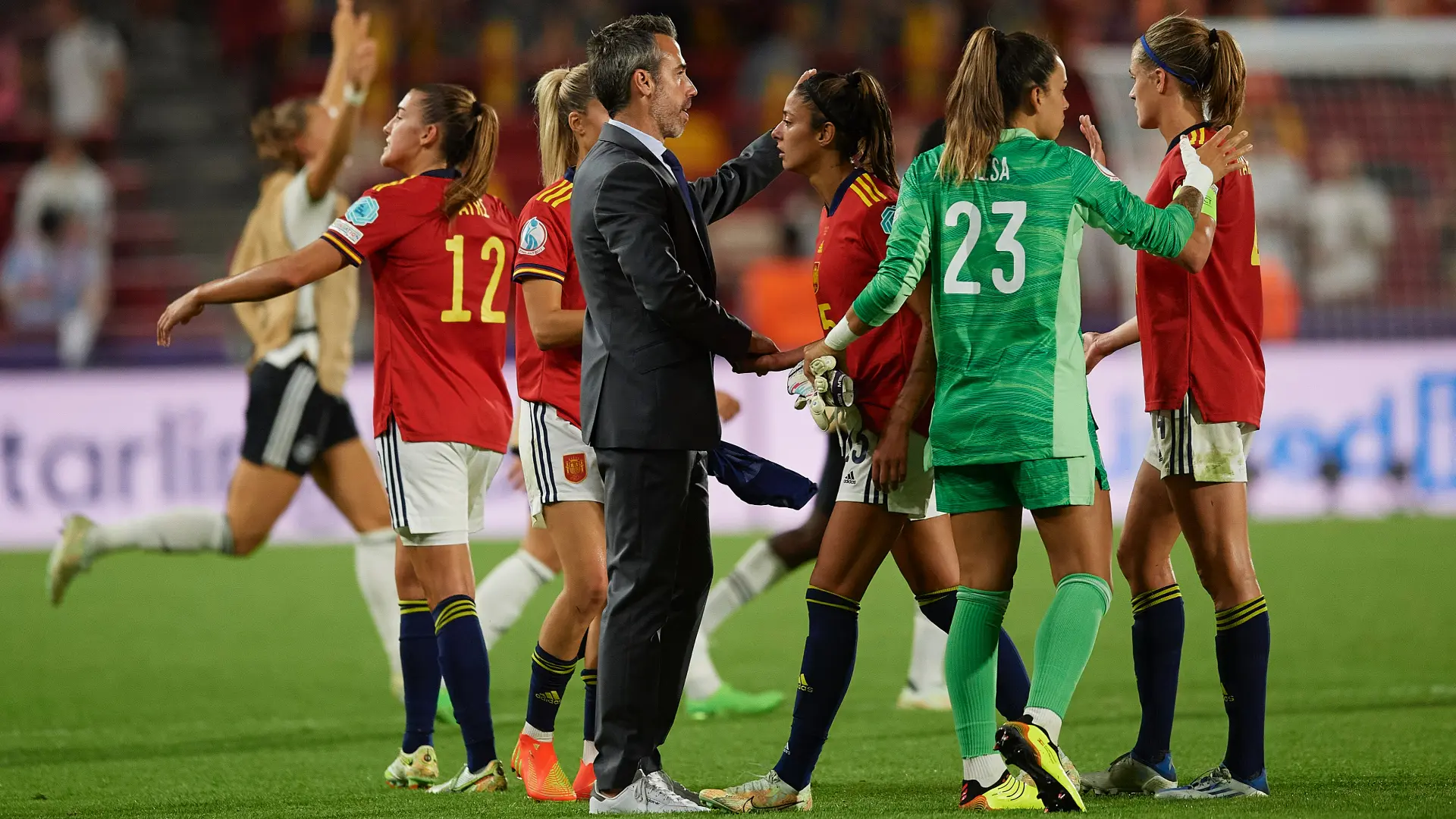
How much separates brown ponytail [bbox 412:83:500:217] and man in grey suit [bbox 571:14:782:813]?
2.86 ft

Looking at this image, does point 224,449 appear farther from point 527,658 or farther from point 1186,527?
point 1186,527

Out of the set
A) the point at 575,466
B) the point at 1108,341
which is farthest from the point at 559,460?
the point at 1108,341

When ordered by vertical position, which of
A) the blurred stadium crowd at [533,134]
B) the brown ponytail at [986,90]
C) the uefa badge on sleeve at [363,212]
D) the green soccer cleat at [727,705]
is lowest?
the green soccer cleat at [727,705]

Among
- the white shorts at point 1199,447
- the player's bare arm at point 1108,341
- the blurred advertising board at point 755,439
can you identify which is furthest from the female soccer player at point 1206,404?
the blurred advertising board at point 755,439

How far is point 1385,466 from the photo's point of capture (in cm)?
1346

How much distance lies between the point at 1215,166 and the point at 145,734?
178 inches

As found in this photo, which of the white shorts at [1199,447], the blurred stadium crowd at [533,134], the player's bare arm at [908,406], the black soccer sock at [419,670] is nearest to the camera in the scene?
the player's bare arm at [908,406]

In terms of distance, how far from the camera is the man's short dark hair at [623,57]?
4.64m

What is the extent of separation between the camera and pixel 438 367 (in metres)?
5.41

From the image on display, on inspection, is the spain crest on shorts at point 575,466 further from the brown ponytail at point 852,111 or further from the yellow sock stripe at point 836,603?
the brown ponytail at point 852,111

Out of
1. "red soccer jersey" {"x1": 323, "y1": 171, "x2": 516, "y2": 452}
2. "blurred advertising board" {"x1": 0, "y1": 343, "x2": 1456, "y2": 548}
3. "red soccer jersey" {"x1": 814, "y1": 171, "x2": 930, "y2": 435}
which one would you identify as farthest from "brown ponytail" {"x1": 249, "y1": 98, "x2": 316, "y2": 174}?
"blurred advertising board" {"x1": 0, "y1": 343, "x2": 1456, "y2": 548}

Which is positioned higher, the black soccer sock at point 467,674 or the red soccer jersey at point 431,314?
the red soccer jersey at point 431,314

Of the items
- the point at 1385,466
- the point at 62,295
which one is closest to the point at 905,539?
the point at 1385,466

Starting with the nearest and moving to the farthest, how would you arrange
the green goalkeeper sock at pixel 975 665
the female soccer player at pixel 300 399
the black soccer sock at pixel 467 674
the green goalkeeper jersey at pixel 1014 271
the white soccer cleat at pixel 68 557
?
the green goalkeeper jersey at pixel 1014 271 < the green goalkeeper sock at pixel 975 665 < the black soccer sock at pixel 467 674 < the female soccer player at pixel 300 399 < the white soccer cleat at pixel 68 557
